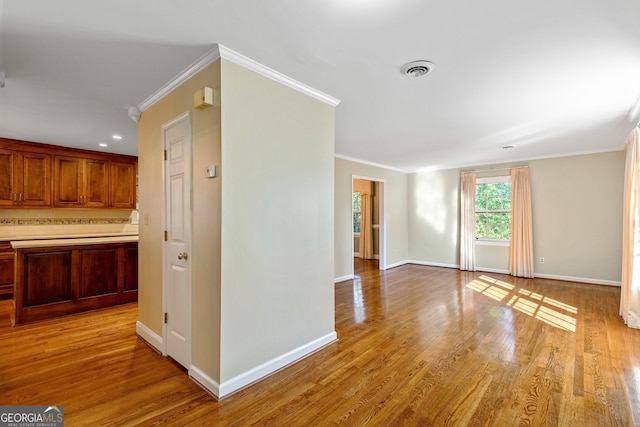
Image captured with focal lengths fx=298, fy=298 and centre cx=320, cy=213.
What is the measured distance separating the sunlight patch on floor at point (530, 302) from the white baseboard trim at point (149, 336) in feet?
14.3

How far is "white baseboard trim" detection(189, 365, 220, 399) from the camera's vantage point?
82.7 inches

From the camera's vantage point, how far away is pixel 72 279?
3830 millimetres

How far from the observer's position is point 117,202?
5.58 metres

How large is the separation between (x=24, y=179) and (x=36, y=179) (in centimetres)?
14

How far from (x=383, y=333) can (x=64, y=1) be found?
3668 mm

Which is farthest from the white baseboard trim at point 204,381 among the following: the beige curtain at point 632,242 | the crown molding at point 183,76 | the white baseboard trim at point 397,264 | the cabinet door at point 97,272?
the white baseboard trim at point 397,264

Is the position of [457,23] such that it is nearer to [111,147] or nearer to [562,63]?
[562,63]

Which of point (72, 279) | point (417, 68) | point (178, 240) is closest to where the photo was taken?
point (417, 68)

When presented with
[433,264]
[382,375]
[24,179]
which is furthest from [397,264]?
[24,179]

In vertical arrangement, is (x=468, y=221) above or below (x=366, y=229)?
above

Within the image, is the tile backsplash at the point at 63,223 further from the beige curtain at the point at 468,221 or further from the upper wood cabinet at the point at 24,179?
the beige curtain at the point at 468,221

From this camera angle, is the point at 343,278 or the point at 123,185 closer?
the point at 123,185

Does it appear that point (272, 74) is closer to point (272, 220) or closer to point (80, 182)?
point (272, 220)

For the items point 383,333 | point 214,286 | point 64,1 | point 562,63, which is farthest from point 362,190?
point 64,1
